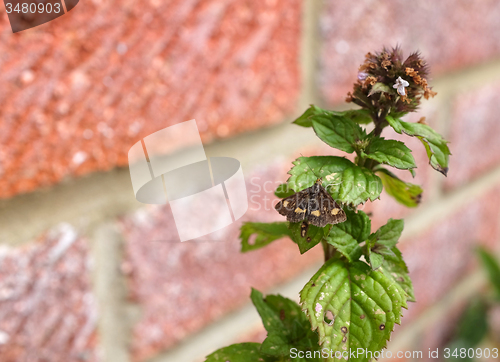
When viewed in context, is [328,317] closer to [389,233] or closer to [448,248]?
[389,233]

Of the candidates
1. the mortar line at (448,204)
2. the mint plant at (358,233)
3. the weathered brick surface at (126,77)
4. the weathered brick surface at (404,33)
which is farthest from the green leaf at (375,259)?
the mortar line at (448,204)

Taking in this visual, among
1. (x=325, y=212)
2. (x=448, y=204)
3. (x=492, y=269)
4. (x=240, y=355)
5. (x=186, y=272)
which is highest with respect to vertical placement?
(x=325, y=212)

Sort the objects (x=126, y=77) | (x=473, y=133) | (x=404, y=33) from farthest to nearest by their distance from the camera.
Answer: (x=473, y=133), (x=404, y=33), (x=126, y=77)

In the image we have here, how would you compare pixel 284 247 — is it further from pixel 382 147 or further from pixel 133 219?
pixel 382 147

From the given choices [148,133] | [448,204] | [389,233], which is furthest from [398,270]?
[448,204]

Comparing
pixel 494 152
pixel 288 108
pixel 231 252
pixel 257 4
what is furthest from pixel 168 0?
pixel 494 152
